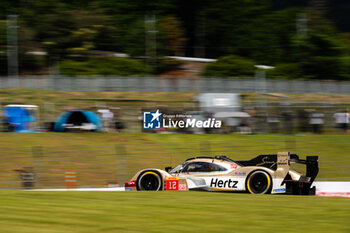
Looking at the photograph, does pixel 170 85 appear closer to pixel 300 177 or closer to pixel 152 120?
pixel 152 120

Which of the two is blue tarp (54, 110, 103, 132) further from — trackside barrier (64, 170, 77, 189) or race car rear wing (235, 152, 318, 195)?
race car rear wing (235, 152, 318, 195)

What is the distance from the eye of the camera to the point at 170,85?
46781mm

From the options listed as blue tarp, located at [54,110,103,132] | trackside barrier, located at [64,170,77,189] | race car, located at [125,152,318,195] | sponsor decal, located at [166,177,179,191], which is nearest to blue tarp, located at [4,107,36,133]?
blue tarp, located at [54,110,103,132]

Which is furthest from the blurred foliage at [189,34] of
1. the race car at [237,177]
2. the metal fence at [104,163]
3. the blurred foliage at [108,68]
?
the race car at [237,177]

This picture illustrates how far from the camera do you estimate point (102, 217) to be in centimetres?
650

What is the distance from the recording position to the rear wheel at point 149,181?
12.4 meters

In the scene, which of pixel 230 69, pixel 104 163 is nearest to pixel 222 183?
pixel 104 163

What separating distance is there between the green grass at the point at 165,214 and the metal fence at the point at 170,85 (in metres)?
37.3

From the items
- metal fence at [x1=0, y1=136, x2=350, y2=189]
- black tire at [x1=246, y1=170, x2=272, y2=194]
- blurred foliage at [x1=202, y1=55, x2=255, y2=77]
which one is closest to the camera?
black tire at [x1=246, y1=170, x2=272, y2=194]

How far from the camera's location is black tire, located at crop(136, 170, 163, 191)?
12.3 metres

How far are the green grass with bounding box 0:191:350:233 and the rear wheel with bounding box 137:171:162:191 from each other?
3.53 m

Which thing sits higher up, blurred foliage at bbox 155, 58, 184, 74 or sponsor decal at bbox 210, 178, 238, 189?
blurred foliage at bbox 155, 58, 184, 74

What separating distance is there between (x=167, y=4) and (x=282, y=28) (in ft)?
58.5

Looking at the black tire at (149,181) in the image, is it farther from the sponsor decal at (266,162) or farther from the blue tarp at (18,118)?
the blue tarp at (18,118)
